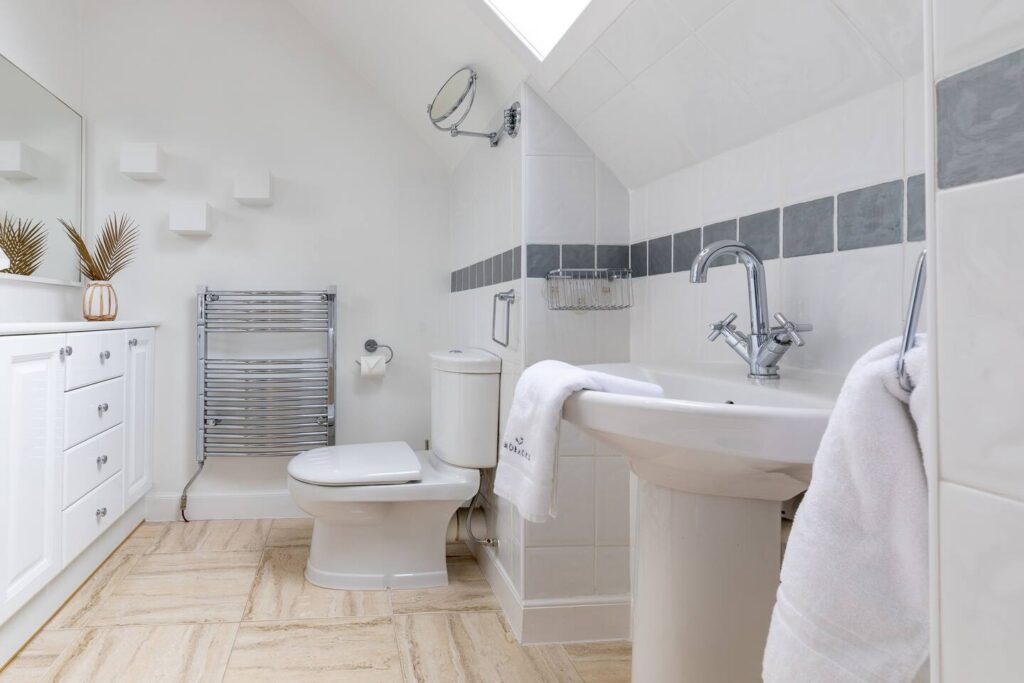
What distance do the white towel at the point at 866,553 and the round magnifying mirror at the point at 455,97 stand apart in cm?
192

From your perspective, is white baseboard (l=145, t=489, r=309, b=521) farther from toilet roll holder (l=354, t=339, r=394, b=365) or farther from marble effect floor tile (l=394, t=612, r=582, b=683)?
marble effect floor tile (l=394, t=612, r=582, b=683)

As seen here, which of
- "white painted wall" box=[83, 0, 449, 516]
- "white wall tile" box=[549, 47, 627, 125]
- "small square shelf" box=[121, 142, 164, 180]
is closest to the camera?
"white wall tile" box=[549, 47, 627, 125]

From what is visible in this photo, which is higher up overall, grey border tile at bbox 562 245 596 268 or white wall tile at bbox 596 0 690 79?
white wall tile at bbox 596 0 690 79

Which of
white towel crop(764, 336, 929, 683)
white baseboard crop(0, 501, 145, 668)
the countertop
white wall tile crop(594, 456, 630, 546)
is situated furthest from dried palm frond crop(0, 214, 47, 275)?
white towel crop(764, 336, 929, 683)

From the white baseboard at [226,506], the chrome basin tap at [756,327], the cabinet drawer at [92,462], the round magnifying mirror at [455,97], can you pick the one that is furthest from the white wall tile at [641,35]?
the white baseboard at [226,506]

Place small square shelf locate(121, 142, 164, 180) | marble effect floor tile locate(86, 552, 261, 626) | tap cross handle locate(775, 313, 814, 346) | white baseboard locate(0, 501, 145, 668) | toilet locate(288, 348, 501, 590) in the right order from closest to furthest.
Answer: tap cross handle locate(775, 313, 814, 346), white baseboard locate(0, 501, 145, 668), marble effect floor tile locate(86, 552, 261, 626), toilet locate(288, 348, 501, 590), small square shelf locate(121, 142, 164, 180)

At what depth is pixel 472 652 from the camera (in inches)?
78.6

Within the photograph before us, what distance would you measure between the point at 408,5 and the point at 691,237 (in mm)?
1295

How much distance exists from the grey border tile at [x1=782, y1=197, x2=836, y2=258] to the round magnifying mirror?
4.03 feet

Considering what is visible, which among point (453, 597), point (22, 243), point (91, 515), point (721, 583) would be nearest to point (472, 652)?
point (453, 597)

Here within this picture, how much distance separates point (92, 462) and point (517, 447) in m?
1.80

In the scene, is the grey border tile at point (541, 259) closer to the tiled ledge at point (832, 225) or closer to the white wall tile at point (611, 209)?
the white wall tile at point (611, 209)

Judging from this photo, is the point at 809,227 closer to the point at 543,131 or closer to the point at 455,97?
the point at 543,131

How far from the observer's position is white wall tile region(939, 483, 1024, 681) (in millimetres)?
442
